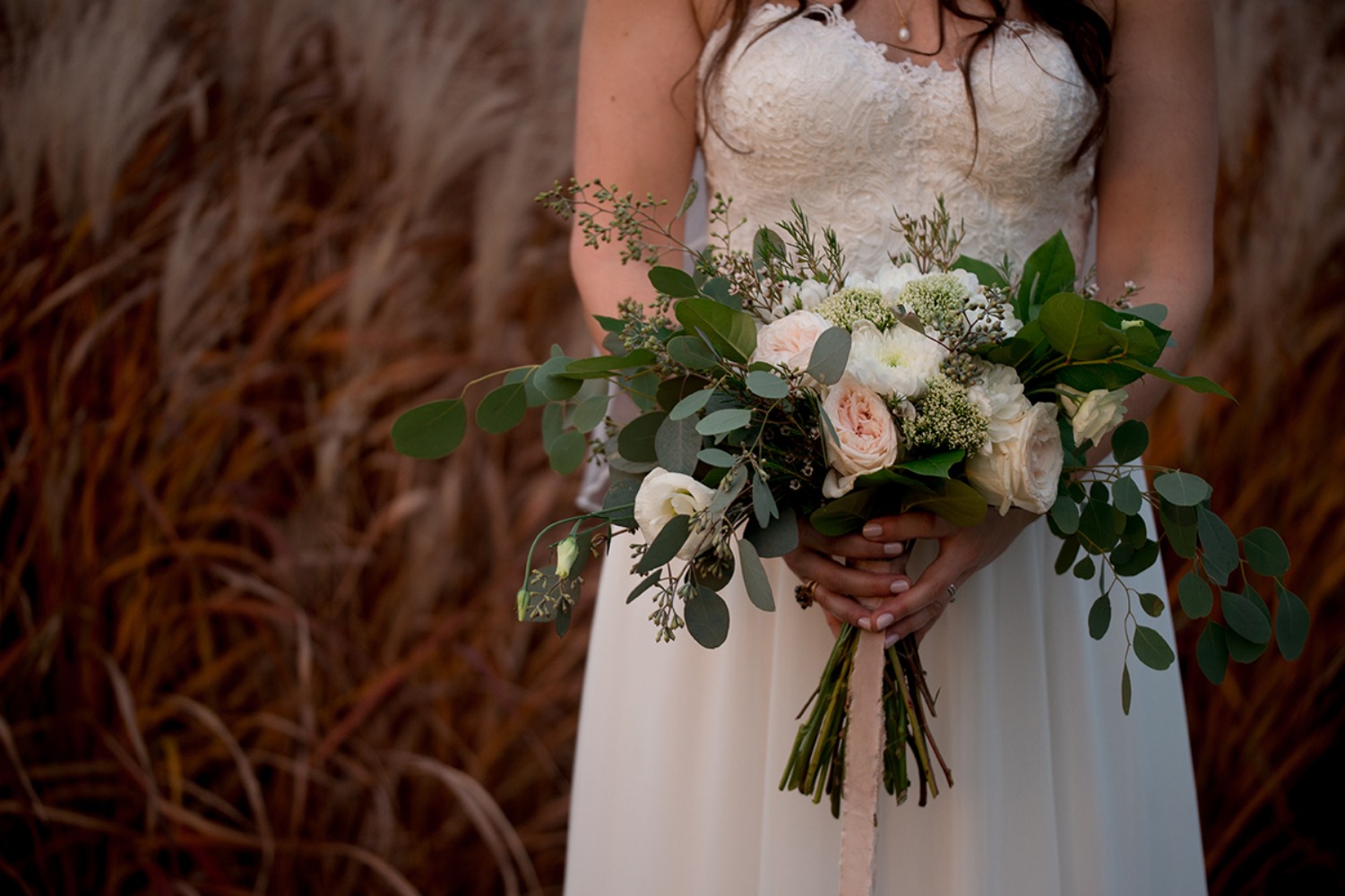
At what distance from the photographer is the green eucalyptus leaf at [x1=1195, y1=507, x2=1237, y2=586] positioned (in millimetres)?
801

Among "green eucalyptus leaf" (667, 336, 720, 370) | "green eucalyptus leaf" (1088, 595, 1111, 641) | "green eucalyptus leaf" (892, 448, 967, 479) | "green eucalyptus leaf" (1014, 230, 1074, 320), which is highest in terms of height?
"green eucalyptus leaf" (1014, 230, 1074, 320)

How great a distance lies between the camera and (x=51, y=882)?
6.02ft

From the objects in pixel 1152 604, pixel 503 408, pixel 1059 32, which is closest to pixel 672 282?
pixel 503 408

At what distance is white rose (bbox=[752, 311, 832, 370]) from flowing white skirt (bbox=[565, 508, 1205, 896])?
0.31m

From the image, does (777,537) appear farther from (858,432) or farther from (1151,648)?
(1151,648)

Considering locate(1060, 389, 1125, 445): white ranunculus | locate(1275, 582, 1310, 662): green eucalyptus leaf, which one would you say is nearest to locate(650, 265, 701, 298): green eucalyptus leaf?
locate(1060, 389, 1125, 445): white ranunculus

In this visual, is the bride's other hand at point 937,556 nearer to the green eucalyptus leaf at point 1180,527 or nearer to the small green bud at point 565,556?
the green eucalyptus leaf at point 1180,527

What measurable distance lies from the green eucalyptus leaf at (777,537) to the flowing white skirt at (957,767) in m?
0.24

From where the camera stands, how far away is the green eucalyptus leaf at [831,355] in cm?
71

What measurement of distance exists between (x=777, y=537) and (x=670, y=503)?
0.10 m

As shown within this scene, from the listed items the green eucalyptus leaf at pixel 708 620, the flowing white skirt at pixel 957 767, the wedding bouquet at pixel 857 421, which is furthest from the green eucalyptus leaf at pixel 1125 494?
the green eucalyptus leaf at pixel 708 620

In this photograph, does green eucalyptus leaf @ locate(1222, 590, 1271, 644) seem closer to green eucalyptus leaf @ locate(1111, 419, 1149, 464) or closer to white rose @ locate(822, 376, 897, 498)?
green eucalyptus leaf @ locate(1111, 419, 1149, 464)

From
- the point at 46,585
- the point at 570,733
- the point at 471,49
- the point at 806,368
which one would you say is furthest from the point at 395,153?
Result: the point at 806,368

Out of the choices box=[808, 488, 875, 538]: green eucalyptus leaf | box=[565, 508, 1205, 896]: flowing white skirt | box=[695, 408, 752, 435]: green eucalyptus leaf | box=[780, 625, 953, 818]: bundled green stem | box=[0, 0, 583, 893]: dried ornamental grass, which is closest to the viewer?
box=[695, 408, 752, 435]: green eucalyptus leaf
